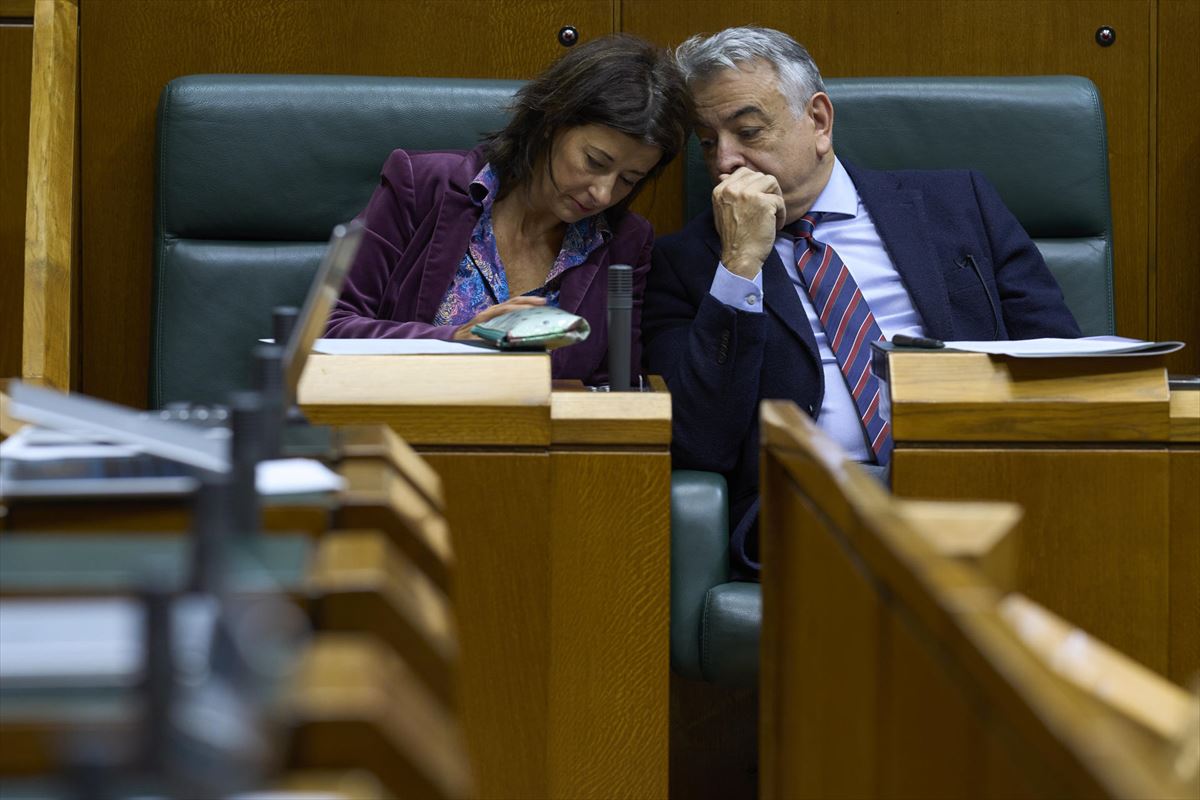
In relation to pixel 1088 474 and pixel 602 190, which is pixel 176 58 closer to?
pixel 602 190

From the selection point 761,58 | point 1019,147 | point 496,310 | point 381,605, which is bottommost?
point 381,605

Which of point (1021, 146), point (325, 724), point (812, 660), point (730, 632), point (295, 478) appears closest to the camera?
point (325, 724)

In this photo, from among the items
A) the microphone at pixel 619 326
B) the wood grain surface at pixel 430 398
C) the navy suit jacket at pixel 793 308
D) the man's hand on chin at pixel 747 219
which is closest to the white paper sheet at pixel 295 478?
the wood grain surface at pixel 430 398

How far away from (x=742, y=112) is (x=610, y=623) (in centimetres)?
86

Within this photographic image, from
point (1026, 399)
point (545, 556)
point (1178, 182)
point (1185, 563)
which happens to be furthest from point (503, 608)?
point (1178, 182)

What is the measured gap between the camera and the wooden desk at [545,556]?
4.65ft

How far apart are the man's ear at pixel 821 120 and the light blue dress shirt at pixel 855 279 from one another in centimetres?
4

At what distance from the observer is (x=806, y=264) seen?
6.59ft

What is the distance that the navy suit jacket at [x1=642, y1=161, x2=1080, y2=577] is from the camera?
1.82 metres

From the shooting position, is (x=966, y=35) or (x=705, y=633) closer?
(x=705, y=633)

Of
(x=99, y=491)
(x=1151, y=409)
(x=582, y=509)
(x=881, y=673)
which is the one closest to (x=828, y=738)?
(x=881, y=673)

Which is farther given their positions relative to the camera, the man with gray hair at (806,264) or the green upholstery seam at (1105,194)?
the green upholstery seam at (1105,194)

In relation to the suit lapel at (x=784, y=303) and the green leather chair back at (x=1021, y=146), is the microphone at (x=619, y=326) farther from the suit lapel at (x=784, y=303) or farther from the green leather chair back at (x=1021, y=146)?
the green leather chair back at (x=1021, y=146)

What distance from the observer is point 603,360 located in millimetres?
2014
